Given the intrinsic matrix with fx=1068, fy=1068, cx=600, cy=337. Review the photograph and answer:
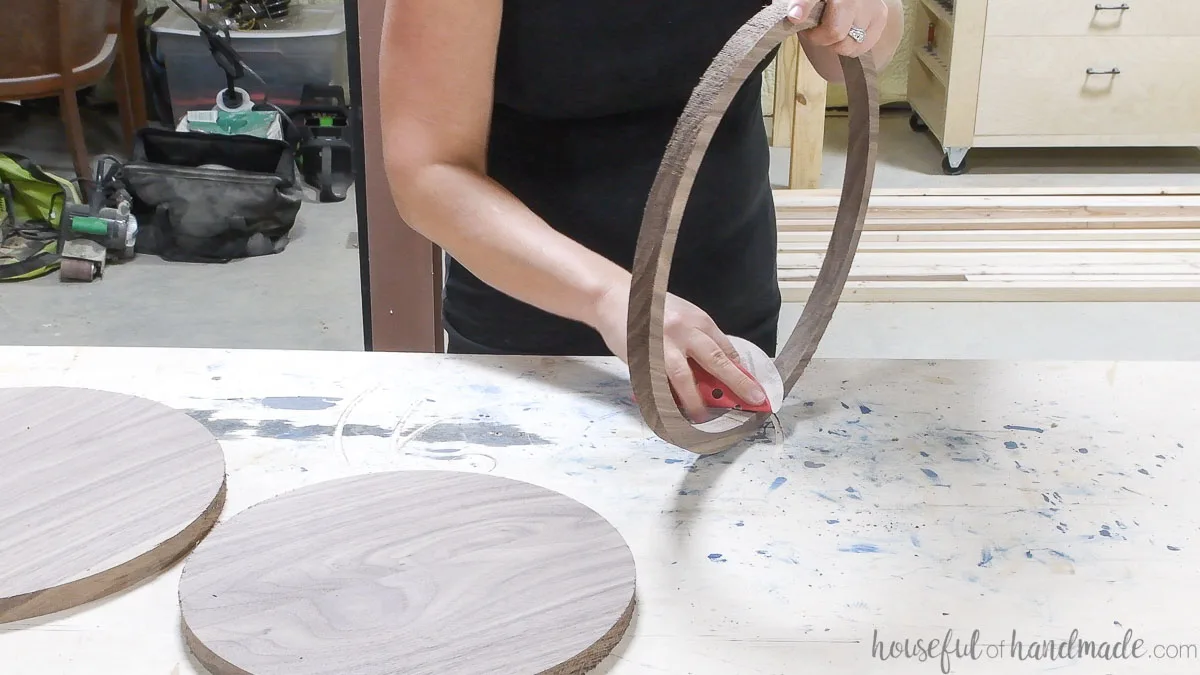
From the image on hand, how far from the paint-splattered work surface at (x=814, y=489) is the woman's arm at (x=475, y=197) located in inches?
3.1

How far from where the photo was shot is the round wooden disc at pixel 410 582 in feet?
1.70

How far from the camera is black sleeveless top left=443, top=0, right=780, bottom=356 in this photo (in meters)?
0.80

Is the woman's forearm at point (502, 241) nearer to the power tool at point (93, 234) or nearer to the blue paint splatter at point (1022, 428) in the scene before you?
the blue paint splatter at point (1022, 428)

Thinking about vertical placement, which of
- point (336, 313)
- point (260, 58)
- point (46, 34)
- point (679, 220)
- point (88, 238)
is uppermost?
point (679, 220)

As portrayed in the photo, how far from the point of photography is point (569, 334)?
95 cm

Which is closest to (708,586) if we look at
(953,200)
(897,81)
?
(953,200)

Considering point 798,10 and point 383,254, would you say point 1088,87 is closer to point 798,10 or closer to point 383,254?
point 383,254

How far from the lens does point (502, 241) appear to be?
0.74 meters

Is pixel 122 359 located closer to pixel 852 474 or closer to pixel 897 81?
pixel 852 474

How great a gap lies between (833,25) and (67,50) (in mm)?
2344

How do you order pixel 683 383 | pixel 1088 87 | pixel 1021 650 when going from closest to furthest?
pixel 1021 650
pixel 683 383
pixel 1088 87

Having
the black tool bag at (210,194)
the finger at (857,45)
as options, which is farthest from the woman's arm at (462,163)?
the black tool bag at (210,194)

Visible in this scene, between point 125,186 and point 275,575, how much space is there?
216cm

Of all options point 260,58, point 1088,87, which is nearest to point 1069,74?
point 1088,87
